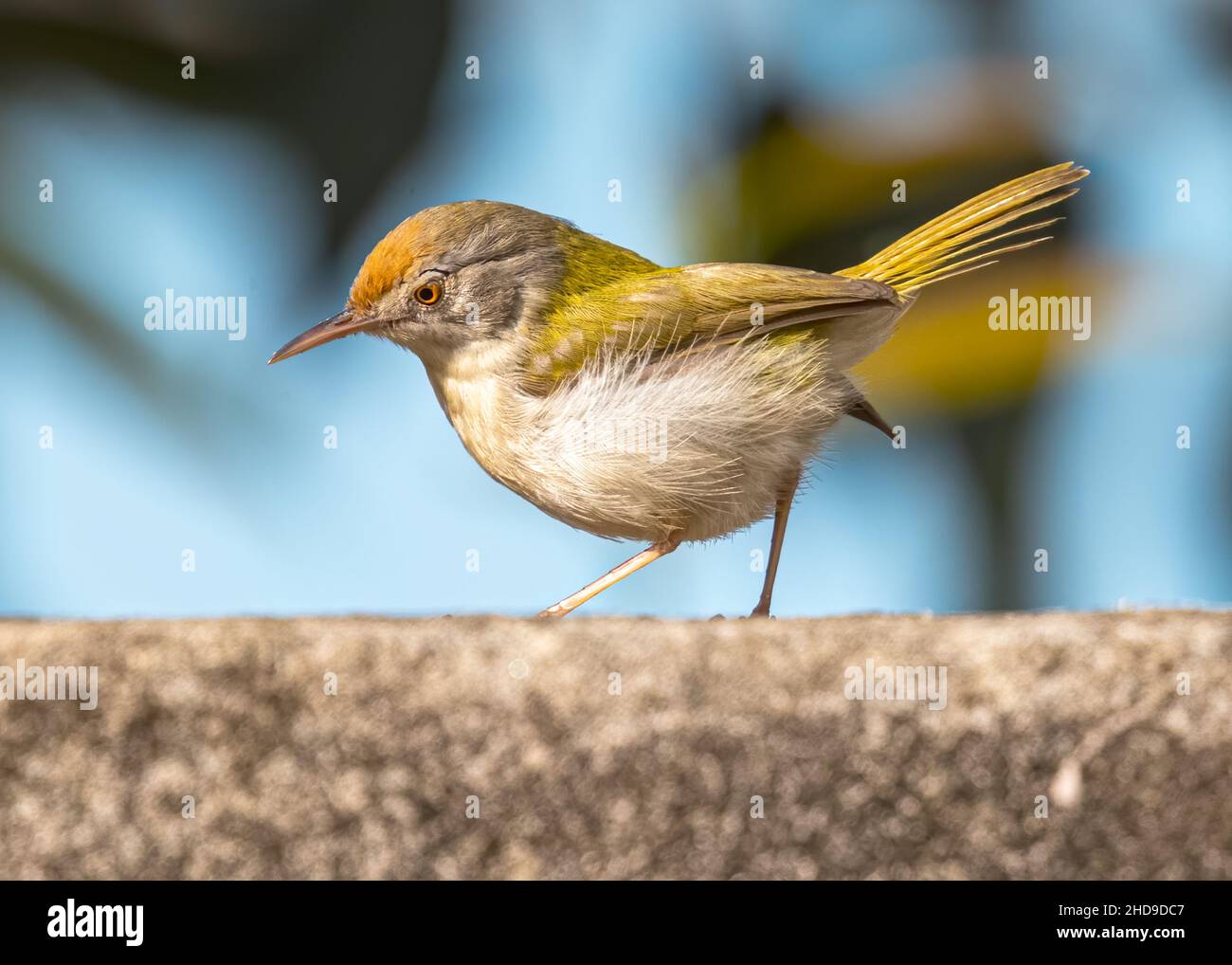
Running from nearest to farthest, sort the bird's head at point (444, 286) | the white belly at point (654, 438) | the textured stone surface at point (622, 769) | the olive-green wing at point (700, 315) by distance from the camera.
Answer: the textured stone surface at point (622, 769), the white belly at point (654, 438), the olive-green wing at point (700, 315), the bird's head at point (444, 286)

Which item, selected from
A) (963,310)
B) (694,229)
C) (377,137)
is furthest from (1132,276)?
(377,137)

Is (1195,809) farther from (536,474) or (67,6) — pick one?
(67,6)

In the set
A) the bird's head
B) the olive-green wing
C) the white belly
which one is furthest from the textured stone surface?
the bird's head

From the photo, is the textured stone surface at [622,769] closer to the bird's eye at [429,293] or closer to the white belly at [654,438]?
the white belly at [654,438]

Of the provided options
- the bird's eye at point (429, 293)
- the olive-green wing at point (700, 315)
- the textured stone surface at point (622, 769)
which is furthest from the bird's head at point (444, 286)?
the textured stone surface at point (622, 769)

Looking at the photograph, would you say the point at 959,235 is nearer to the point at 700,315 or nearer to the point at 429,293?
the point at 700,315
